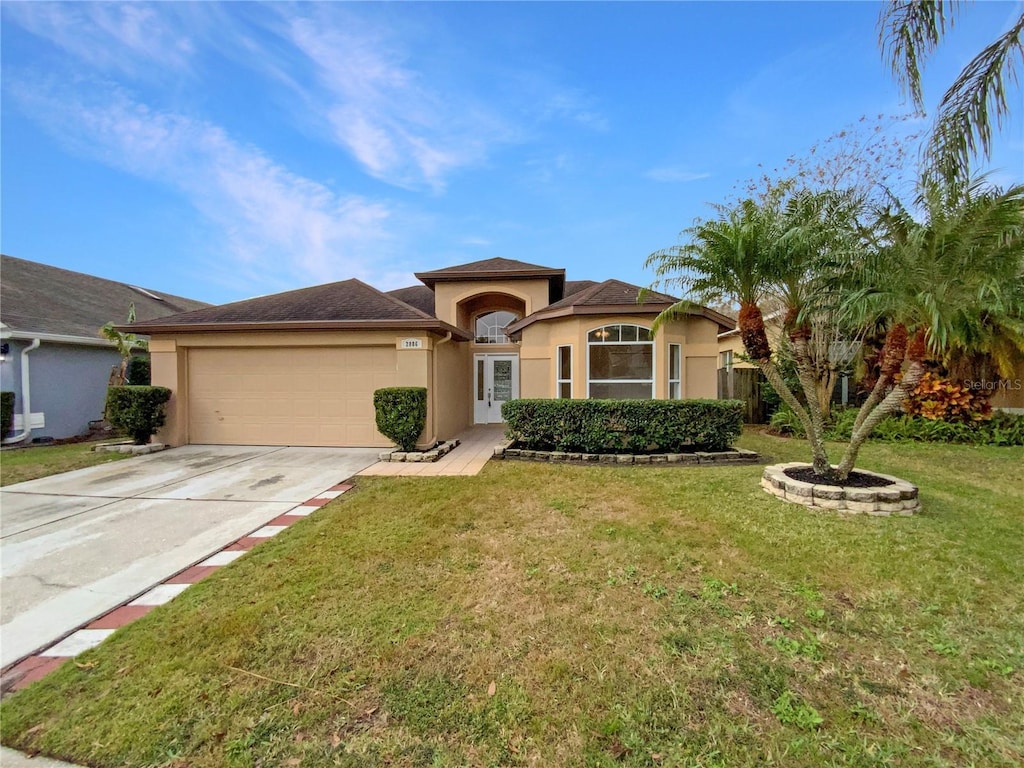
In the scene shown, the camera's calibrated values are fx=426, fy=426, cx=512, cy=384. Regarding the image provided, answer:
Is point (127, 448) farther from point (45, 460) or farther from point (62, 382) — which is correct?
point (62, 382)

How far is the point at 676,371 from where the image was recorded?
405 inches

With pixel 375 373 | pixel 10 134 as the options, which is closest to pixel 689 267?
pixel 375 373

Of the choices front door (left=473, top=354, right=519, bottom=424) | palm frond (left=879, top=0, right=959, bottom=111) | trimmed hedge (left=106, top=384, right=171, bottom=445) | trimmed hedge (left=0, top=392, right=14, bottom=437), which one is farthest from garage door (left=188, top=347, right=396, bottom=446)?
palm frond (left=879, top=0, right=959, bottom=111)

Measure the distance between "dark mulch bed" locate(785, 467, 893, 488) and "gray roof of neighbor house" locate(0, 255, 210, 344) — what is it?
1665 cm

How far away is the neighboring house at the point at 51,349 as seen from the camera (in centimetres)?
1052

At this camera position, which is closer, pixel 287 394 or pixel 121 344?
pixel 287 394

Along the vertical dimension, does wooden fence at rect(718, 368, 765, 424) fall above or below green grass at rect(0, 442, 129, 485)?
above

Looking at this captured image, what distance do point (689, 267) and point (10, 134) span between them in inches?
536

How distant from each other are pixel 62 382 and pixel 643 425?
49.0 ft

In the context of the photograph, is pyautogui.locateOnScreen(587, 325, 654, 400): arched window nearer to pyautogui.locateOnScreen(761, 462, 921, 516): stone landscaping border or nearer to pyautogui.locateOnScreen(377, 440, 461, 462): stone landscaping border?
pyautogui.locateOnScreen(377, 440, 461, 462): stone landscaping border

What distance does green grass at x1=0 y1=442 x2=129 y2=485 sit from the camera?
7364 millimetres

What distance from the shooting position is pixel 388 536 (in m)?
4.52

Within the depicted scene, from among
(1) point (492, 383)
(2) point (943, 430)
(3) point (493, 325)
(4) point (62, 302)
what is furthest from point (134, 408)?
(2) point (943, 430)

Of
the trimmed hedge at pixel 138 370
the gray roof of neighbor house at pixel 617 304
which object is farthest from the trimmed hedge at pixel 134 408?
the gray roof of neighbor house at pixel 617 304
